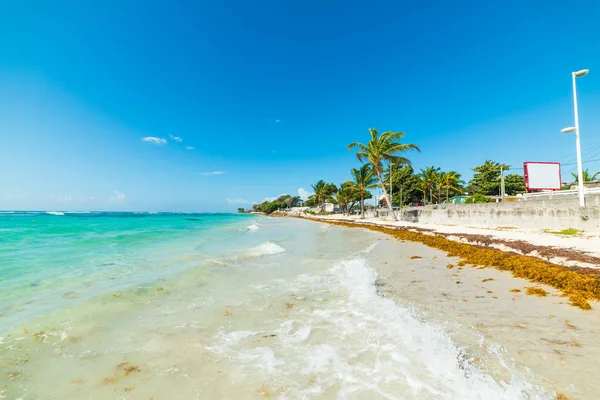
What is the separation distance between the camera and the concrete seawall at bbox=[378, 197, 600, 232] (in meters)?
11.7

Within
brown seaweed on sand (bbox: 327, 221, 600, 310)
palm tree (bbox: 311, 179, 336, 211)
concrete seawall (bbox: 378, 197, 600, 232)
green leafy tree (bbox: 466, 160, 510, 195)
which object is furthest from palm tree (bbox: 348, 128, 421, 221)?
palm tree (bbox: 311, 179, 336, 211)

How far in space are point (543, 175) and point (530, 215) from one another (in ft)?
52.0

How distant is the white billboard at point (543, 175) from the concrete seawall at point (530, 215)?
1053 centimetres

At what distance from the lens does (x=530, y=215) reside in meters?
14.5

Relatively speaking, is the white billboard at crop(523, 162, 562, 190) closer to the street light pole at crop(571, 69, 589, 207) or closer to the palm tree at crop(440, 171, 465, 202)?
the street light pole at crop(571, 69, 589, 207)

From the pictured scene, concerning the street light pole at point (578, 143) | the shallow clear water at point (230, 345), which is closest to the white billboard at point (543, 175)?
the street light pole at point (578, 143)

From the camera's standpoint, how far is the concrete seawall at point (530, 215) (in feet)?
38.4

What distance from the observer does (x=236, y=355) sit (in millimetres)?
3170

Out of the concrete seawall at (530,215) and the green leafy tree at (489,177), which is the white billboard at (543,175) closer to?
the concrete seawall at (530,215)

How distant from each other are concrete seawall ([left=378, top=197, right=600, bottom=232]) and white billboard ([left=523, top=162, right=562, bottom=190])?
1053 centimetres

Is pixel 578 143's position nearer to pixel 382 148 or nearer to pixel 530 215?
pixel 530 215

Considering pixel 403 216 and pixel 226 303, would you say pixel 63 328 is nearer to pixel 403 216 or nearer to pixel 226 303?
pixel 226 303

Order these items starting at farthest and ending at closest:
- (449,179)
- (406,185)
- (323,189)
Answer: (323,189)
(406,185)
(449,179)

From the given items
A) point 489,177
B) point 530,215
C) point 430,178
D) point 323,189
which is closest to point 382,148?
point 530,215
